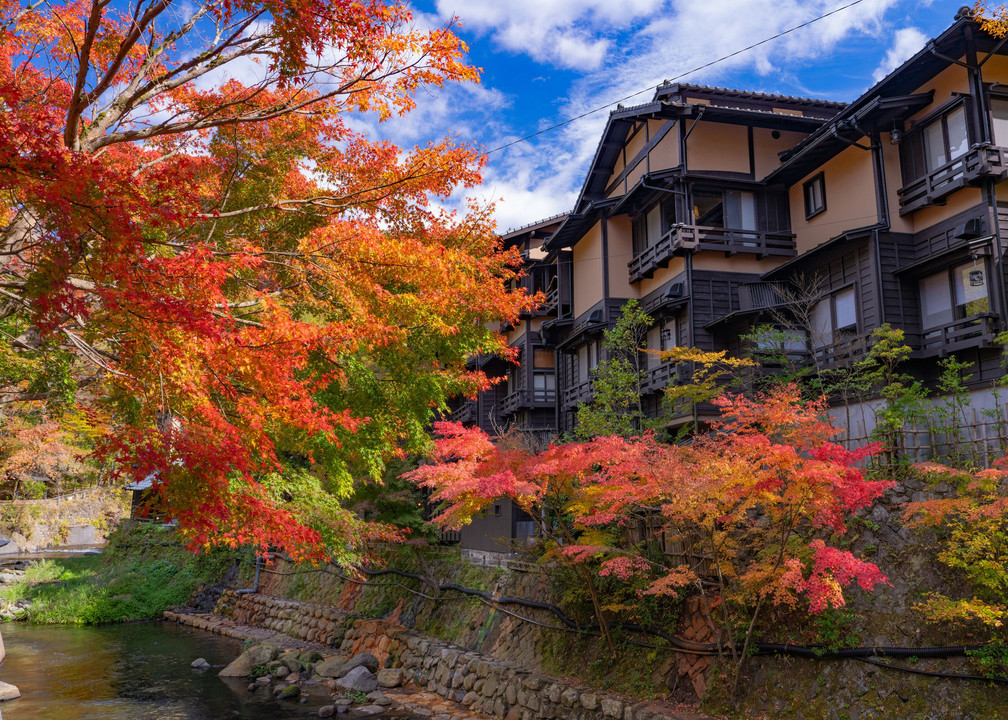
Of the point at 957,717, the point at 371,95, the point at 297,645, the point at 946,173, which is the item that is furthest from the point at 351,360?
the point at 946,173

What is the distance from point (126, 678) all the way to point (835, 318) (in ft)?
73.9

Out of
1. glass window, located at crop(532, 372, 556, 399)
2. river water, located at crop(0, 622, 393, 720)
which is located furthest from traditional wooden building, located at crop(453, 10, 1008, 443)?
river water, located at crop(0, 622, 393, 720)

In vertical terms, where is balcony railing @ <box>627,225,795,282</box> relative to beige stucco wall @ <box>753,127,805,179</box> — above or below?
below

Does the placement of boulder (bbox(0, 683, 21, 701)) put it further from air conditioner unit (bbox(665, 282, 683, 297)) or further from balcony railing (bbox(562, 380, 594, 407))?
air conditioner unit (bbox(665, 282, 683, 297))

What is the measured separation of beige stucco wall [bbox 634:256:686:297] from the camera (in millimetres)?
23938

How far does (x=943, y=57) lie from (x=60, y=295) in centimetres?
2027

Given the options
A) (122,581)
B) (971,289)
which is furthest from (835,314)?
(122,581)

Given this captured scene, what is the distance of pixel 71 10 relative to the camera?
10.1 metres

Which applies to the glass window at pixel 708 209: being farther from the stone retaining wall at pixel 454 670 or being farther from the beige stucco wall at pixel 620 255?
the stone retaining wall at pixel 454 670

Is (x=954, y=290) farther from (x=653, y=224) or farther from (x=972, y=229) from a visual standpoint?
(x=653, y=224)

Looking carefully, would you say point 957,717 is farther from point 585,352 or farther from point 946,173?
point 585,352

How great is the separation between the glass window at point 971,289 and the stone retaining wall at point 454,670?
→ 494 inches

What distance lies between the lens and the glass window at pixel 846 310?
19.7 meters

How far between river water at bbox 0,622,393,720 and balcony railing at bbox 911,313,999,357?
57.5 ft
